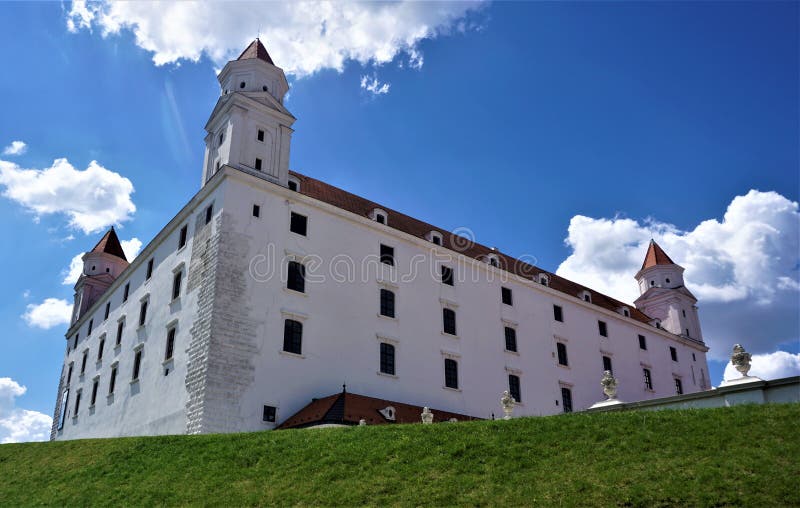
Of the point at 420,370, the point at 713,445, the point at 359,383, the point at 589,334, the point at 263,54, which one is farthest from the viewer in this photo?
the point at 589,334

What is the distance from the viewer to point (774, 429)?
12547 mm

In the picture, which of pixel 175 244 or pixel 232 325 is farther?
pixel 175 244

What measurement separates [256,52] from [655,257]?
3519cm

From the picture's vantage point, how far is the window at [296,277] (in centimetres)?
2903

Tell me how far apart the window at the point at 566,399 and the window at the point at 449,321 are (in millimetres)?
8634

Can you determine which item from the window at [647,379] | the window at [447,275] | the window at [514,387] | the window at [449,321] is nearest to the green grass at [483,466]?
the window at [449,321]

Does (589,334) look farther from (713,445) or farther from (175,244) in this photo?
(713,445)

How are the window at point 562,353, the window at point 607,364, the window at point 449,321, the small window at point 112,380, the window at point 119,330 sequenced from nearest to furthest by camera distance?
the small window at point 112,380 → the window at point 449,321 → the window at point 119,330 → the window at point 562,353 → the window at point 607,364

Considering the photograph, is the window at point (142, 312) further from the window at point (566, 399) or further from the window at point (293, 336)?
the window at point (566, 399)

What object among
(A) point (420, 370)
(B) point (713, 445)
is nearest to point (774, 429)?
(B) point (713, 445)

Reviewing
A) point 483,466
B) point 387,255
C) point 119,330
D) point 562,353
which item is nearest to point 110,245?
point 119,330

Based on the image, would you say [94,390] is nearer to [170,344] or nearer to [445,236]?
[170,344]

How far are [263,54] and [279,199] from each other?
344 inches

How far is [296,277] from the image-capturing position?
29.3 meters
